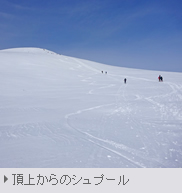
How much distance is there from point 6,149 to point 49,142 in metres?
1.25

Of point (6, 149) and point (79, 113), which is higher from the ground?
point (79, 113)

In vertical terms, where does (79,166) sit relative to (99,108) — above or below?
below

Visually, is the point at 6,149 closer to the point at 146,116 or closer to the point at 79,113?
the point at 79,113

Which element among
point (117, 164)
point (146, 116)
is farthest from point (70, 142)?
point (146, 116)

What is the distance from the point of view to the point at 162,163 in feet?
15.1

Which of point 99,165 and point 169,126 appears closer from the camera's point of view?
point 99,165

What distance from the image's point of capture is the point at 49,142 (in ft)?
19.0
